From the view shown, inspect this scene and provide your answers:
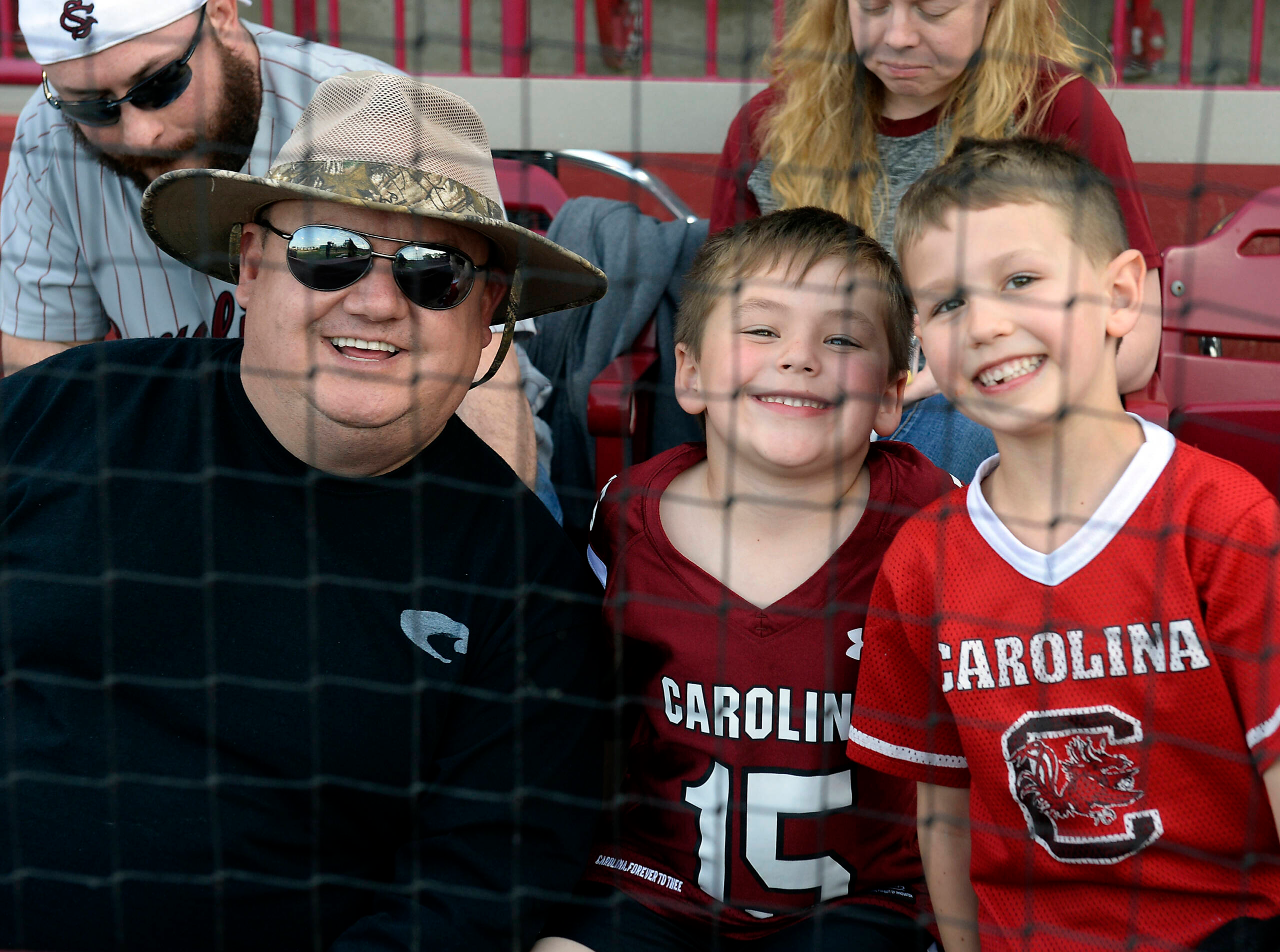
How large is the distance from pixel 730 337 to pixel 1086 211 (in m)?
0.39

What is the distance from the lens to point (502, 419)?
171cm

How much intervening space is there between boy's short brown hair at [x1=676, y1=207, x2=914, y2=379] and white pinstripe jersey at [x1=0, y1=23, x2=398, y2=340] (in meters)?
0.78

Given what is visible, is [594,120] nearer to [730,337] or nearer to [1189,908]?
[730,337]

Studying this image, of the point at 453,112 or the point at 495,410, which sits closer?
the point at 453,112

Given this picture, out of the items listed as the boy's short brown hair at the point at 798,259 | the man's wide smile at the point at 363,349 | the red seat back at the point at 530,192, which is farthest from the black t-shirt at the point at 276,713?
the red seat back at the point at 530,192

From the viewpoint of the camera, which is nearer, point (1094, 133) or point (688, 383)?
point (688, 383)

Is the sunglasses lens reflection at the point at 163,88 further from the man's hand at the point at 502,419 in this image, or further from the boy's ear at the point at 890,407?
the boy's ear at the point at 890,407

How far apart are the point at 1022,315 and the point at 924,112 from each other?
0.79 meters

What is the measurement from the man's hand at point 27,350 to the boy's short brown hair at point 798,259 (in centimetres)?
122

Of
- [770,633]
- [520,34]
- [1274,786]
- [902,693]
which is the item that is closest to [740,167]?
[770,633]

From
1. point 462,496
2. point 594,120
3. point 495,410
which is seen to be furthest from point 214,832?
point 594,120

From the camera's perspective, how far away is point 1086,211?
1.16 m

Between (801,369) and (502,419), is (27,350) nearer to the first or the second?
(502,419)

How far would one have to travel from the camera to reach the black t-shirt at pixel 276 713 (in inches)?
48.6
